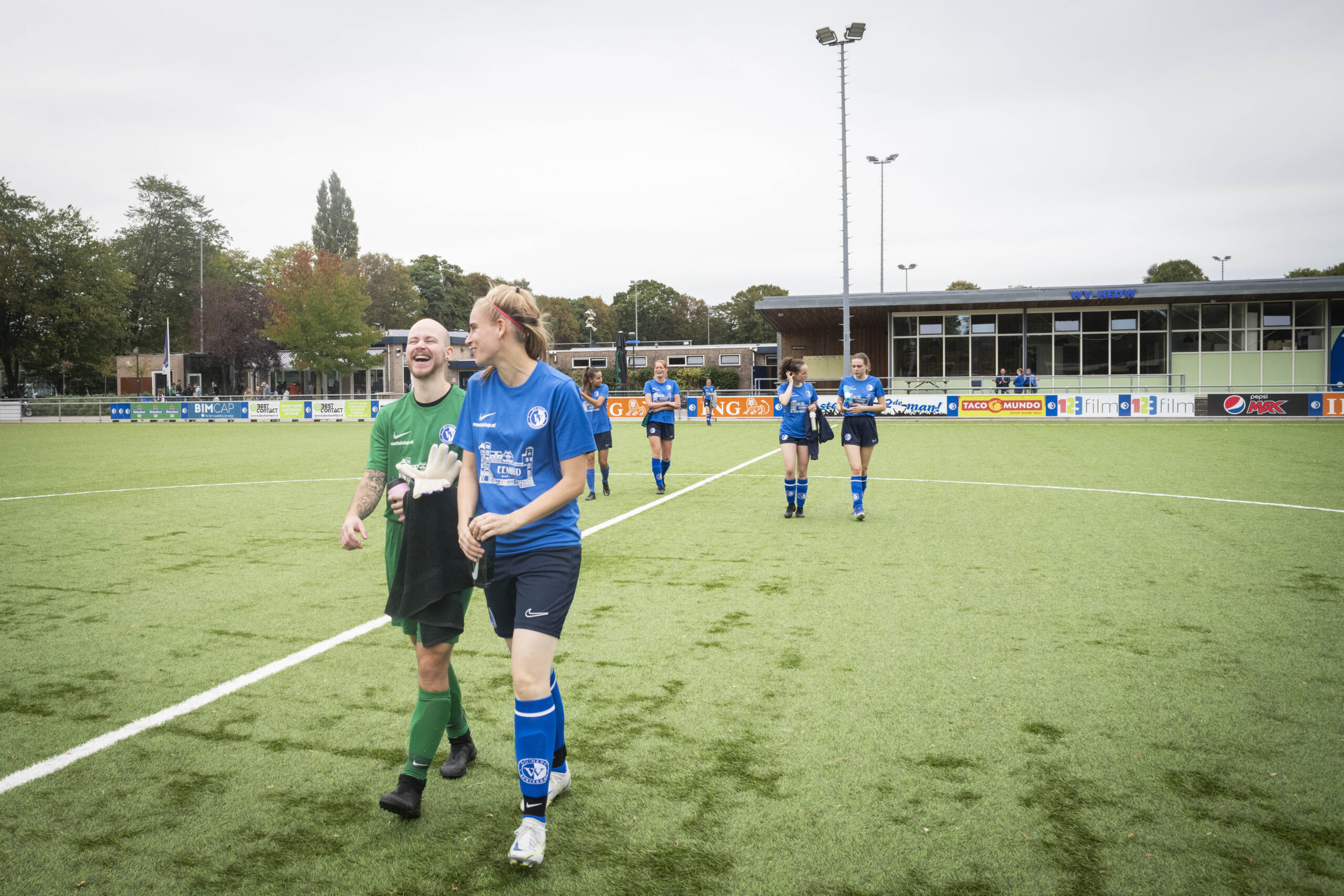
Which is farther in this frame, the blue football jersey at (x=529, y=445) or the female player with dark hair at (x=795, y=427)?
the female player with dark hair at (x=795, y=427)

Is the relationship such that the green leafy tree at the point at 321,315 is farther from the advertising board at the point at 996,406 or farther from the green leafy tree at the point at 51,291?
the advertising board at the point at 996,406

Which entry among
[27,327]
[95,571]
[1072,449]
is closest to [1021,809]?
[95,571]

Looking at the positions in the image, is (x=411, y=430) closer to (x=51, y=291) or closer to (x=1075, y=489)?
(x=1075, y=489)

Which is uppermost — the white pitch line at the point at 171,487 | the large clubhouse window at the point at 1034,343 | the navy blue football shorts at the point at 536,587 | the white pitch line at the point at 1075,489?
the large clubhouse window at the point at 1034,343

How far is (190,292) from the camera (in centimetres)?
7538

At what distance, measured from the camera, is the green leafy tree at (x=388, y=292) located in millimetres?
85125

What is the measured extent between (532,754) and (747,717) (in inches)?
61.9

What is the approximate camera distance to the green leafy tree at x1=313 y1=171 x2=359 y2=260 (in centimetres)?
8894

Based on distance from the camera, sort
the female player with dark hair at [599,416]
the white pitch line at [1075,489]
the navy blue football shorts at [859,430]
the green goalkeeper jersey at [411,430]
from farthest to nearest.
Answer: the female player with dark hair at [599,416], the white pitch line at [1075,489], the navy blue football shorts at [859,430], the green goalkeeper jersey at [411,430]

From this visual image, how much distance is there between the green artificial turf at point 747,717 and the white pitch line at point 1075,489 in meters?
1.68

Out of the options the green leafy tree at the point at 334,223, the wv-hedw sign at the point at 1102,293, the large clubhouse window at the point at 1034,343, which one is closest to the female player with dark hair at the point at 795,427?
the wv-hedw sign at the point at 1102,293

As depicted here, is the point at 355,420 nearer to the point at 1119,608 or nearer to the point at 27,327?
the point at 27,327

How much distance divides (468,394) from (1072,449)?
20.0 meters

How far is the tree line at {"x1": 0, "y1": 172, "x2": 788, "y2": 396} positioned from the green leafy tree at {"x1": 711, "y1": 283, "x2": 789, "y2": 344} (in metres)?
36.2
